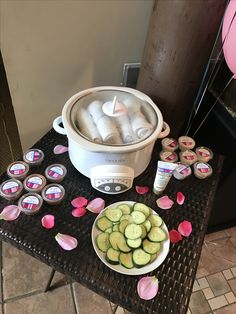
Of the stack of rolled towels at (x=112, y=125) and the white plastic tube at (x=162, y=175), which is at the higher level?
the stack of rolled towels at (x=112, y=125)

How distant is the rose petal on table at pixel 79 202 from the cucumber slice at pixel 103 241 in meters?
0.10

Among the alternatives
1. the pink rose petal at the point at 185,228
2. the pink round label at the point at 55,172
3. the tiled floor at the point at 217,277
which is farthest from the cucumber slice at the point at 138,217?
the tiled floor at the point at 217,277

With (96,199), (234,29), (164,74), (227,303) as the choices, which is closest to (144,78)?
(164,74)

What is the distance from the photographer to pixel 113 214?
28.7 inches

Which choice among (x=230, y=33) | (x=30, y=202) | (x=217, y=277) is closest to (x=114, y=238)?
(x=30, y=202)

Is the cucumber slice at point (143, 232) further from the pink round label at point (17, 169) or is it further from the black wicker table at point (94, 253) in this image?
the pink round label at point (17, 169)

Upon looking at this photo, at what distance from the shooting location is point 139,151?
724 millimetres

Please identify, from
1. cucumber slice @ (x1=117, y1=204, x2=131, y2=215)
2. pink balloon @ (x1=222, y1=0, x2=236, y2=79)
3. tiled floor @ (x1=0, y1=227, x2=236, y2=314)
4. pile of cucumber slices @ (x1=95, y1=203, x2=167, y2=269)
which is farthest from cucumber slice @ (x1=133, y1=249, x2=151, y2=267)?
tiled floor @ (x1=0, y1=227, x2=236, y2=314)

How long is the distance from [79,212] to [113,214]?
0.09 metres

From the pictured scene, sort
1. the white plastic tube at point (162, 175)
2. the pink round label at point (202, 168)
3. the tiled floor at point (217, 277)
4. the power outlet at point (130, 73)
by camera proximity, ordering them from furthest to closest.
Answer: the tiled floor at point (217, 277)
the power outlet at point (130, 73)
the pink round label at point (202, 168)
the white plastic tube at point (162, 175)

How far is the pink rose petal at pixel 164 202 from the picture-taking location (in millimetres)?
783

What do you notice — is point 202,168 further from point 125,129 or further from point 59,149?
point 59,149

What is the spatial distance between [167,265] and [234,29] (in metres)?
0.57

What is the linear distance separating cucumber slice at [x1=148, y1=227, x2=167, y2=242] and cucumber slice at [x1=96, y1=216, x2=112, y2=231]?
0.10 meters
